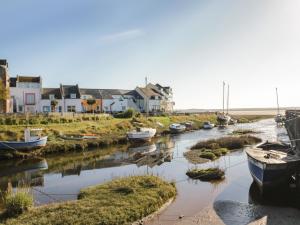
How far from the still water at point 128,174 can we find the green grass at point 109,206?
37.4 inches

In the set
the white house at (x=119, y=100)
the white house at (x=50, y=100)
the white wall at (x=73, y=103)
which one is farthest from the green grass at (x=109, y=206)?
the white house at (x=119, y=100)

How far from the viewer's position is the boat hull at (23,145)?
117 ft

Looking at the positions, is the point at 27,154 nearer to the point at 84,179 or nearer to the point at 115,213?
the point at 84,179

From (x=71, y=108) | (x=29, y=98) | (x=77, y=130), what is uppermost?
(x=29, y=98)

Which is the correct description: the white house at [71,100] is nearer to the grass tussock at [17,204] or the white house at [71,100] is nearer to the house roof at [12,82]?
the house roof at [12,82]

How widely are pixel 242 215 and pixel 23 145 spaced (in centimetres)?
2906

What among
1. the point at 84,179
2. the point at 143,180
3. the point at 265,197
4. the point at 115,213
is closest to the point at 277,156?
the point at 265,197

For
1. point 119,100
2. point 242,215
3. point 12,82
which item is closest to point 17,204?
point 242,215

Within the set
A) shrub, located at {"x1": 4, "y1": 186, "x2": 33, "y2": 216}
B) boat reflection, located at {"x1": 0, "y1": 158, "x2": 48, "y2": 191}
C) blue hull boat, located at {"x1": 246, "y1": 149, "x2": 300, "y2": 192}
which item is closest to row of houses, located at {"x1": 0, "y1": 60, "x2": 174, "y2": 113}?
boat reflection, located at {"x1": 0, "y1": 158, "x2": 48, "y2": 191}

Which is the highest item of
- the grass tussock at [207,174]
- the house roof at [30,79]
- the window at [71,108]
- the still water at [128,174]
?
the house roof at [30,79]

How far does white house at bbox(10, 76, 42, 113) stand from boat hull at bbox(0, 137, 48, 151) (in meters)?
34.7

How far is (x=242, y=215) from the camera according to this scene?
15922mm

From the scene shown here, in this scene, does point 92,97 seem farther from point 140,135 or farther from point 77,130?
point 140,135

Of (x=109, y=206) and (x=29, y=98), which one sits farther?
(x=29, y=98)
